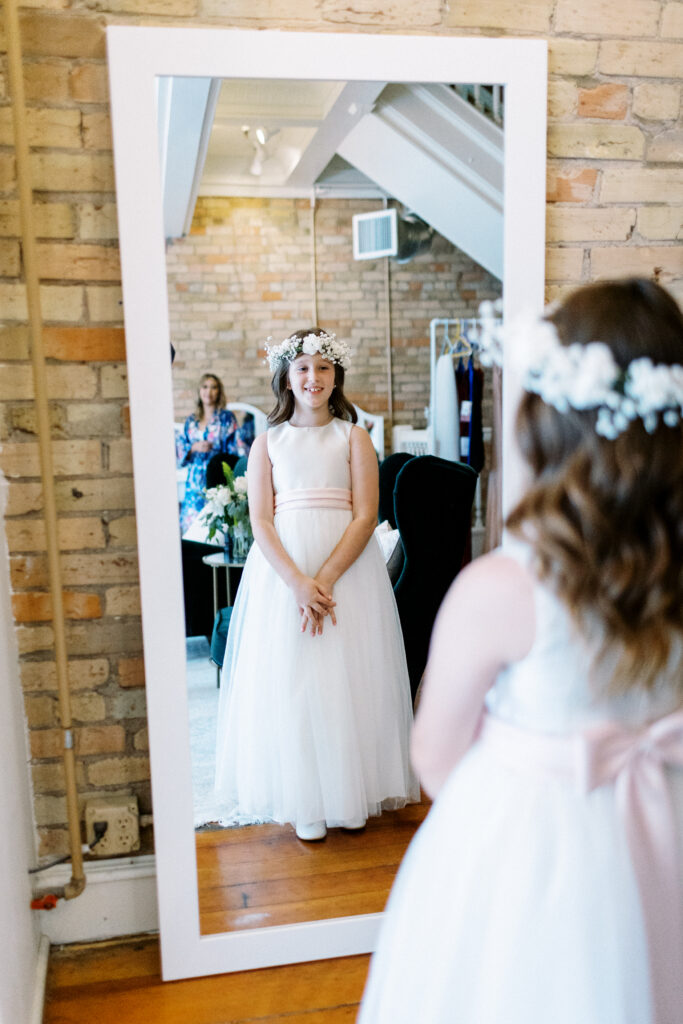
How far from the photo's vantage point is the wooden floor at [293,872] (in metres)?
2.02

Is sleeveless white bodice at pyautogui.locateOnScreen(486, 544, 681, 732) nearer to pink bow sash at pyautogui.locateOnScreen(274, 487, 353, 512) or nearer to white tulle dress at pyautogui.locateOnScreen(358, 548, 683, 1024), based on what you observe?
white tulle dress at pyautogui.locateOnScreen(358, 548, 683, 1024)

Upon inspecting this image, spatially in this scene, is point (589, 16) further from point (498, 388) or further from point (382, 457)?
point (382, 457)

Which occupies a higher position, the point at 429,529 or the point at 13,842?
the point at 429,529

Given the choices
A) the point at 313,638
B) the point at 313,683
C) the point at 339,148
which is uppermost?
the point at 339,148

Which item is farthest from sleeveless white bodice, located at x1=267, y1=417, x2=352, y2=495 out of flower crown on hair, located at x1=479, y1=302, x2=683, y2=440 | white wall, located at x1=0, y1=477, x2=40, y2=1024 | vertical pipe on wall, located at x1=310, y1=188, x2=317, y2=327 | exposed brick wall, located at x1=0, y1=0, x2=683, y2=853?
flower crown on hair, located at x1=479, y1=302, x2=683, y2=440

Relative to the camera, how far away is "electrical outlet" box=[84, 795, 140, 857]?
2.04 m

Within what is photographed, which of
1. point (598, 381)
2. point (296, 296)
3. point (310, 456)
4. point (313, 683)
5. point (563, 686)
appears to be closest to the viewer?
point (598, 381)

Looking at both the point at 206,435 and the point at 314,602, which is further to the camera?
the point at 314,602

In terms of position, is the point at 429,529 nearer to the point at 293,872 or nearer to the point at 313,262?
the point at 313,262

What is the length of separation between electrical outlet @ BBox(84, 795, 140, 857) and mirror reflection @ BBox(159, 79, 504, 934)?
180 millimetres

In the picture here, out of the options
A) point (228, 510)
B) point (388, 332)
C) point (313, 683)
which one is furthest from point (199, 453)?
point (313, 683)

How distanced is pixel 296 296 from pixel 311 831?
4.22 ft

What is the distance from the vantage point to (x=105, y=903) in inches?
82.4

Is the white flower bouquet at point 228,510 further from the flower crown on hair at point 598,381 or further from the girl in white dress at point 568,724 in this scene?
the flower crown on hair at point 598,381
